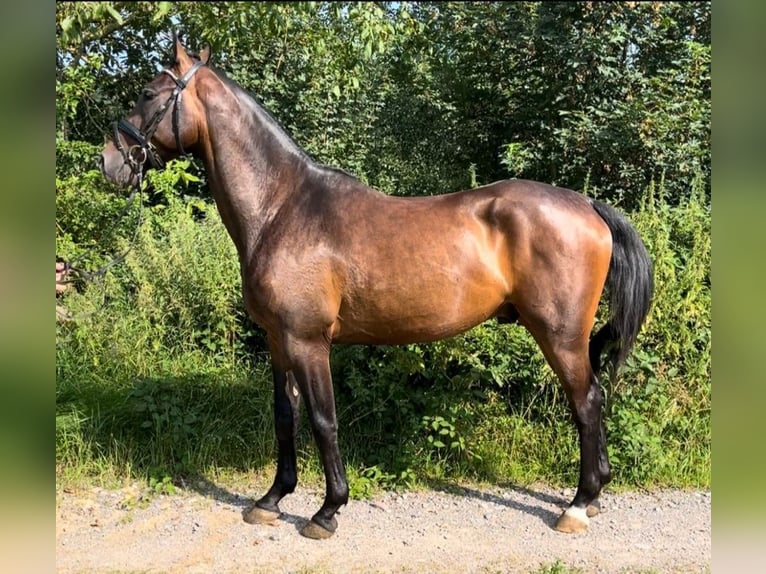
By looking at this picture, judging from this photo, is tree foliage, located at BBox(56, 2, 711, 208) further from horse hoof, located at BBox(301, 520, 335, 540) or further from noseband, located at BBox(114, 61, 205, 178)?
horse hoof, located at BBox(301, 520, 335, 540)

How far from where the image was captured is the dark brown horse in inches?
123

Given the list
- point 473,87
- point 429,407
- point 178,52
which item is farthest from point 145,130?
point 473,87

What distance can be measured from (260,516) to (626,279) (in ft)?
8.41

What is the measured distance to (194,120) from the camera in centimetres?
314

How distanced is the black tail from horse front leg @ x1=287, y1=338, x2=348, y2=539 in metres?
1.72

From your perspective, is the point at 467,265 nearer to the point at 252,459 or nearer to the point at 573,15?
the point at 252,459

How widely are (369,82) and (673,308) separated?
16.0 feet

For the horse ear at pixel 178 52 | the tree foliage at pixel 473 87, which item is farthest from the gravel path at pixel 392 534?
the tree foliage at pixel 473 87

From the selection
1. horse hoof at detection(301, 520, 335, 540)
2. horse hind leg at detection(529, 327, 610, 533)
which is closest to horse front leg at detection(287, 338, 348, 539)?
horse hoof at detection(301, 520, 335, 540)

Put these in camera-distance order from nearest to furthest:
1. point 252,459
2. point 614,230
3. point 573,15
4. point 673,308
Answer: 1. point 614,230
2. point 252,459
3. point 673,308
4. point 573,15

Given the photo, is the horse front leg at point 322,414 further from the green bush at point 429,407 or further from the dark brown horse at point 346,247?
the green bush at point 429,407

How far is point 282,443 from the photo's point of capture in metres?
3.56

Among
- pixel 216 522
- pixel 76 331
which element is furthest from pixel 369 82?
pixel 216 522

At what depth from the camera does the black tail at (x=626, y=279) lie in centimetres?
342
